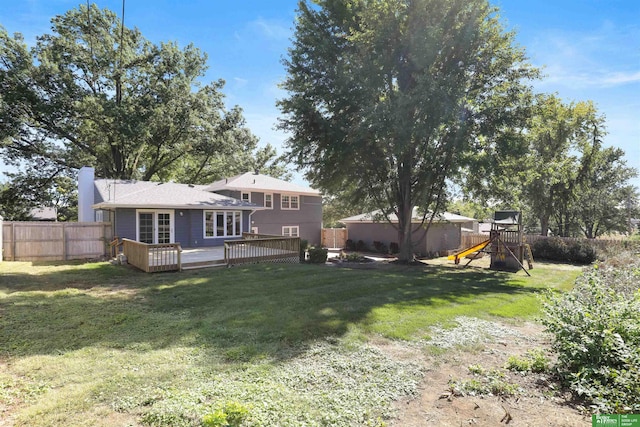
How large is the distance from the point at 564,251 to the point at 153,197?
2426 centimetres

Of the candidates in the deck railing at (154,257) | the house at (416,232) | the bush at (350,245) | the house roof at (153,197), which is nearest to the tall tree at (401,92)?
the house roof at (153,197)

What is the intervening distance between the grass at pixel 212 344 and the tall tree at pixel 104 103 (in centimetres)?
1596

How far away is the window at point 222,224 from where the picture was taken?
58.5 ft

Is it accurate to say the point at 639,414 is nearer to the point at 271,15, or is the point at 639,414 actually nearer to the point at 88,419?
the point at 88,419

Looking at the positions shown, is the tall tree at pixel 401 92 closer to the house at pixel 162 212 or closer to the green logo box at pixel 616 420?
the house at pixel 162 212

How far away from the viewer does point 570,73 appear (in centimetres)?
1373

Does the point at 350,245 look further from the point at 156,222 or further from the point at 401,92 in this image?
the point at 156,222

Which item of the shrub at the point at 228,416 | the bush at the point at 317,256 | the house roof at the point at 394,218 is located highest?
the house roof at the point at 394,218

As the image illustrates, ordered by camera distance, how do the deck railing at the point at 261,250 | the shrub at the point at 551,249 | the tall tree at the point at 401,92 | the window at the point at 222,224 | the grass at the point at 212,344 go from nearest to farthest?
1. the grass at the point at 212,344
2. the deck railing at the point at 261,250
3. the tall tree at the point at 401,92
4. the window at the point at 222,224
5. the shrub at the point at 551,249

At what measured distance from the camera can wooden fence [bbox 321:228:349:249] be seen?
27094mm

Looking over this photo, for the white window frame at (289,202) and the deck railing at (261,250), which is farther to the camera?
the white window frame at (289,202)

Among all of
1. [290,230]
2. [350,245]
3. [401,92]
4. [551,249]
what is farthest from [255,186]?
[551,249]

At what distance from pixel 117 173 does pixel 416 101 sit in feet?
78.9

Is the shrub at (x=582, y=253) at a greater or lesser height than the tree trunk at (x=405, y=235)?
lesser
